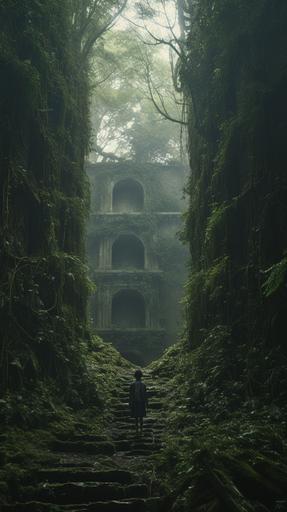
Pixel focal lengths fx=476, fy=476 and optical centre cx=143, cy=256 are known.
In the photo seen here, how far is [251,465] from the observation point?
4.91 metres

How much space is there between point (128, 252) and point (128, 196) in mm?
3841

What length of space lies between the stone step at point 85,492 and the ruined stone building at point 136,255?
51.9ft

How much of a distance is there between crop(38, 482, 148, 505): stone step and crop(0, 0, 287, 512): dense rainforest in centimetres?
2

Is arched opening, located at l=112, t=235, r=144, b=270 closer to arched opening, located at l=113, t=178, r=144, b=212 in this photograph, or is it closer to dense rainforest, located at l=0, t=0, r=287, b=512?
arched opening, located at l=113, t=178, r=144, b=212

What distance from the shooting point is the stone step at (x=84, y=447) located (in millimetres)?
7489

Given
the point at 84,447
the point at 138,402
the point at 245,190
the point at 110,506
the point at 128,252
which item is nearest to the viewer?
the point at 110,506

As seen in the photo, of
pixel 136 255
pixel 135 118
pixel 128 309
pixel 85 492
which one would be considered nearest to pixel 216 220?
pixel 85 492

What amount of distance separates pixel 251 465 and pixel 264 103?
6.54 metres

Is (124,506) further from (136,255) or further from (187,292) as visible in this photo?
(136,255)

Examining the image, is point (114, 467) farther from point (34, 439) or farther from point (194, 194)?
point (194, 194)

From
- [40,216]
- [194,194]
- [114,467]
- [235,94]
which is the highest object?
[235,94]

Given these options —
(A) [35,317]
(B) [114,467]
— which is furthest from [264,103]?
(B) [114,467]

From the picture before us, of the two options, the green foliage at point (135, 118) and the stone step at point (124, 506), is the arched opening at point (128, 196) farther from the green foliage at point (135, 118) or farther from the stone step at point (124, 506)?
the stone step at point (124, 506)

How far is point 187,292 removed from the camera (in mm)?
13242
